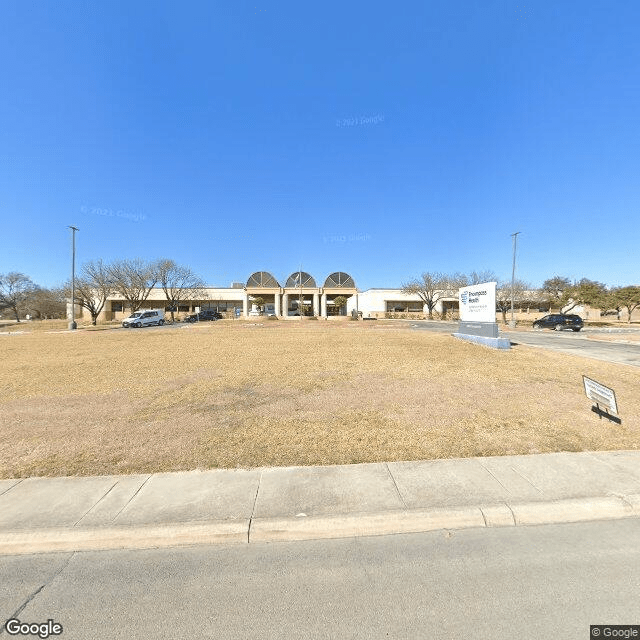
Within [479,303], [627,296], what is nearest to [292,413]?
[479,303]

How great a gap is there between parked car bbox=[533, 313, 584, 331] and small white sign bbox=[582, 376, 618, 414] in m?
30.7

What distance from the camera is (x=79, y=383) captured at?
8.24 meters

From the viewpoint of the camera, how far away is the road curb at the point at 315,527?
2.81m

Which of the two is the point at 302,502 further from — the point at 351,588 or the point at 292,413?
the point at 292,413

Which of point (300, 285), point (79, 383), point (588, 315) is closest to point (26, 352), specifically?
point (79, 383)

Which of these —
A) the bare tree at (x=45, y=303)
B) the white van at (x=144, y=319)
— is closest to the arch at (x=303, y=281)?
the white van at (x=144, y=319)

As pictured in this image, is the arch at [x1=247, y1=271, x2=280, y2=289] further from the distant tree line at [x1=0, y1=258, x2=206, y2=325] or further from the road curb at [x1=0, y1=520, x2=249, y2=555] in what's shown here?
the road curb at [x1=0, y1=520, x2=249, y2=555]

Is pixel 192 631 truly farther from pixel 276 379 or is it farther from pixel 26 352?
pixel 26 352

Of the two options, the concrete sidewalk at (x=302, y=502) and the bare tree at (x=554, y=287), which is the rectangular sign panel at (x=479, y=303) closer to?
the concrete sidewalk at (x=302, y=502)

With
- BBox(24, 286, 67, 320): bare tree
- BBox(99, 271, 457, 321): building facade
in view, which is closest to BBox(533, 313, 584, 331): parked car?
BBox(99, 271, 457, 321): building facade

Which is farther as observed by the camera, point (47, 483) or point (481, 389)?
point (481, 389)

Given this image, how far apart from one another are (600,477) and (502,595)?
2.51 metres

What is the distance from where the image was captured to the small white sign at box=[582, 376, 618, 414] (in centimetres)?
502

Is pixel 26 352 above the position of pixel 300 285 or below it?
below
